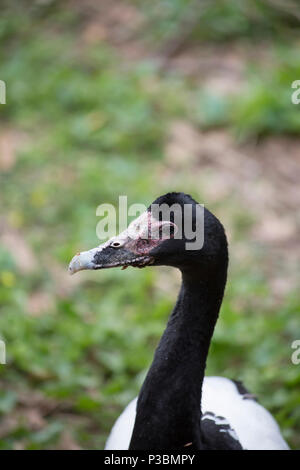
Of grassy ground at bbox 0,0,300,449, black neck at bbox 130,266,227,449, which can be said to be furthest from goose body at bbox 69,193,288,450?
grassy ground at bbox 0,0,300,449

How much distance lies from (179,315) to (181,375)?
0.21 metres

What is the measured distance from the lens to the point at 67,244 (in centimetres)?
473

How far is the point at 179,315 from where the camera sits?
2566 mm

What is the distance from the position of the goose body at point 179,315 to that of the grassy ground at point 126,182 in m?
0.89

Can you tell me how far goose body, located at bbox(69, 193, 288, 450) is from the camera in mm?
2406

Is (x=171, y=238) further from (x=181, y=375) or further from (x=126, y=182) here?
(x=126, y=182)

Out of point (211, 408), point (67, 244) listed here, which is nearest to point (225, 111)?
point (67, 244)

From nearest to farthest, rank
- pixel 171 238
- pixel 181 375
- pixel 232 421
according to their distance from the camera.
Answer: pixel 171 238 < pixel 181 375 < pixel 232 421

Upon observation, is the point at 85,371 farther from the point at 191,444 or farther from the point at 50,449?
the point at 191,444

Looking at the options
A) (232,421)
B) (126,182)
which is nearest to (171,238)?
(232,421)

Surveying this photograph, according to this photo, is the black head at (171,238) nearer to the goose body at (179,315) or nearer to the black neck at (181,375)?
the goose body at (179,315)

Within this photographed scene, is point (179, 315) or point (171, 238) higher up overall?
point (171, 238)

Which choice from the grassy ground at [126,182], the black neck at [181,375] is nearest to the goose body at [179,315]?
the black neck at [181,375]

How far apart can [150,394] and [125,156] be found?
11.0ft
